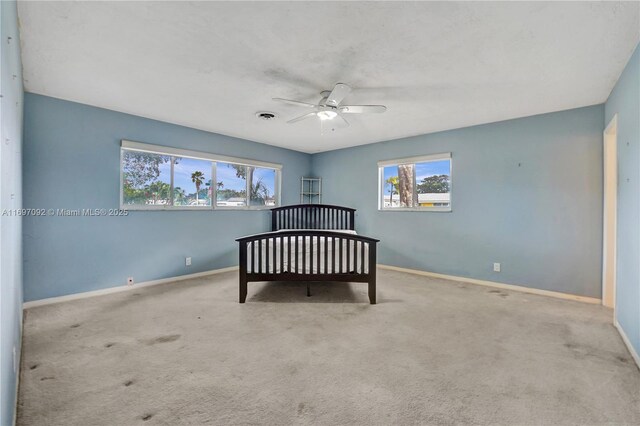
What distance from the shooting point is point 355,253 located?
327cm

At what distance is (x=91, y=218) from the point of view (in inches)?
134

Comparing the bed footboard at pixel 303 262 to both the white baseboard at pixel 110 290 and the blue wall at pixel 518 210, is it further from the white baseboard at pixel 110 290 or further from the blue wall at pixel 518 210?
the blue wall at pixel 518 210

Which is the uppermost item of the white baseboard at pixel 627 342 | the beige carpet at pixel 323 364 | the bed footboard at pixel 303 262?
the bed footboard at pixel 303 262

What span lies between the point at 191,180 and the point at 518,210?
4.70 m

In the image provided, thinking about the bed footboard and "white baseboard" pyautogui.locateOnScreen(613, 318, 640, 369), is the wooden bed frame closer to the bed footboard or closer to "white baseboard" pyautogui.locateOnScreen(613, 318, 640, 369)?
the bed footboard

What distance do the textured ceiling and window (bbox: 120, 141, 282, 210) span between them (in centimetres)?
75

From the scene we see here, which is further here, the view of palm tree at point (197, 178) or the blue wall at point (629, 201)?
the view of palm tree at point (197, 178)

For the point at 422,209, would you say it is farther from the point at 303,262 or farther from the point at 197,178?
the point at 197,178

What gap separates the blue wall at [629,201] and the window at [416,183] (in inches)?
80.0

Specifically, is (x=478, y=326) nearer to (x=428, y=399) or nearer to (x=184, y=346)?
(x=428, y=399)

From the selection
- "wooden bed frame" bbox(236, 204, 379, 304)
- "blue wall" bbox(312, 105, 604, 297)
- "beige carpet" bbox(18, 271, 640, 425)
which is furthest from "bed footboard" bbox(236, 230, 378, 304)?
"blue wall" bbox(312, 105, 604, 297)

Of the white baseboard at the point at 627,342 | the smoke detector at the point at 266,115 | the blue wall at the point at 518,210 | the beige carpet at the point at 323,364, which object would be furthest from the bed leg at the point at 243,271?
the white baseboard at the point at 627,342

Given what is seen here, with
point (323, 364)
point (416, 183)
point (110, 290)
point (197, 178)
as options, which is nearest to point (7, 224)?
point (323, 364)

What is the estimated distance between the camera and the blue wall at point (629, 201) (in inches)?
80.6
